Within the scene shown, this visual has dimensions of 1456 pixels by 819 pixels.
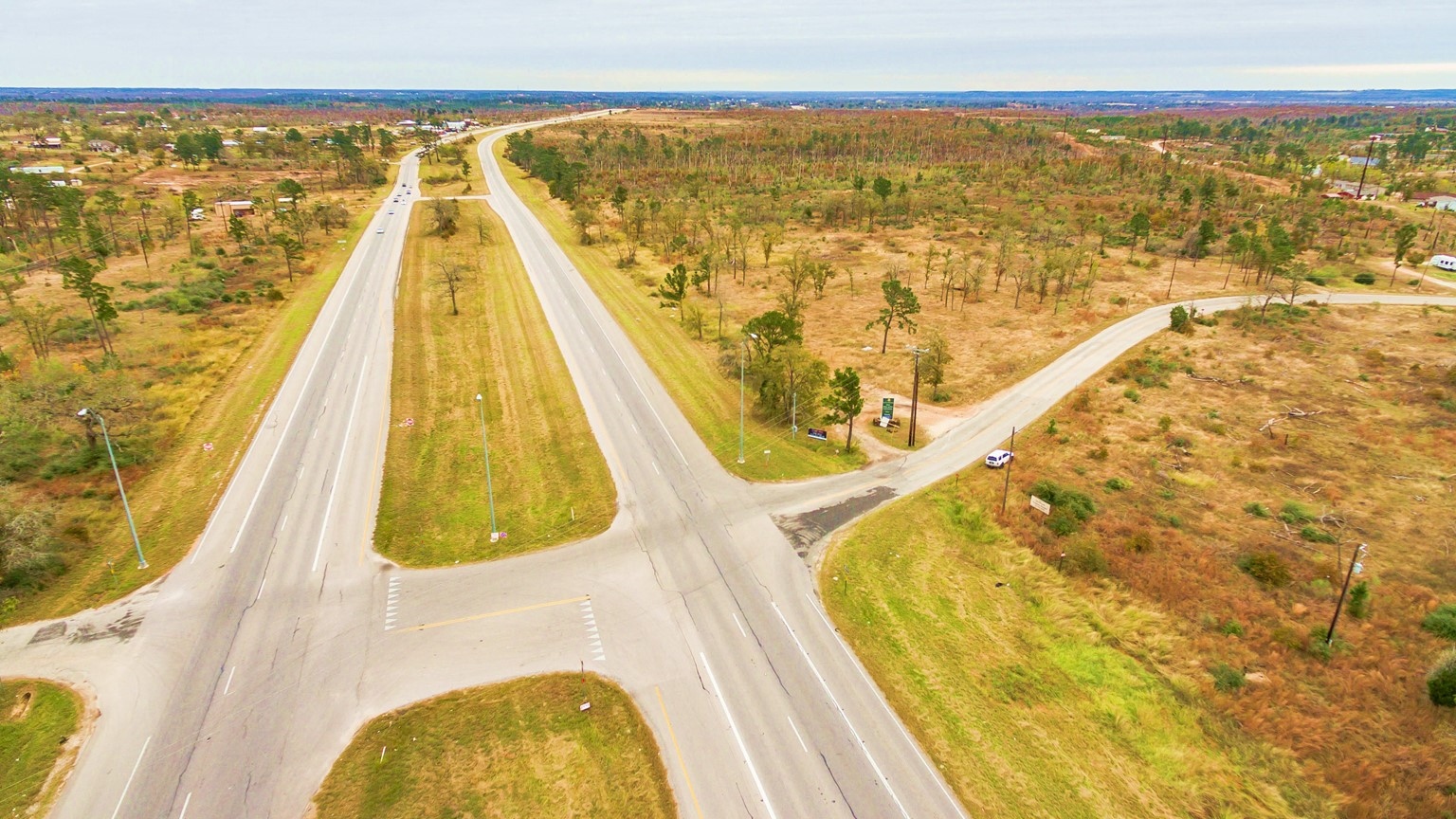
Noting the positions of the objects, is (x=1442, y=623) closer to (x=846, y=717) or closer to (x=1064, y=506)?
(x=1064, y=506)

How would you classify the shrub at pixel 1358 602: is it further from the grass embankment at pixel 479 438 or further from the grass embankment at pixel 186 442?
the grass embankment at pixel 186 442

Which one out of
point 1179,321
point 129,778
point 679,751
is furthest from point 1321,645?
point 1179,321

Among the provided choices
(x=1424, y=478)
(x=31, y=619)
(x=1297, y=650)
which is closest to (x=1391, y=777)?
(x=1297, y=650)

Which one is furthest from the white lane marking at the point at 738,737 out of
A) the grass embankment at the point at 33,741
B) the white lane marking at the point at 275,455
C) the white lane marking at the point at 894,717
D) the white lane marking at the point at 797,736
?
the white lane marking at the point at 275,455

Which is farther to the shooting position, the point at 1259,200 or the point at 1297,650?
the point at 1259,200

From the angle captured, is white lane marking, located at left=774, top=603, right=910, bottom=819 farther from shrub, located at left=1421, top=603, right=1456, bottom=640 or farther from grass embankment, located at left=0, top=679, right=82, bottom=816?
shrub, located at left=1421, top=603, right=1456, bottom=640

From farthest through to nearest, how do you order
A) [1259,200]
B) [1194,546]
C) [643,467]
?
[1259,200], [643,467], [1194,546]

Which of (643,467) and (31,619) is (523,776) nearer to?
(643,467)
